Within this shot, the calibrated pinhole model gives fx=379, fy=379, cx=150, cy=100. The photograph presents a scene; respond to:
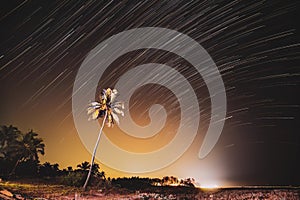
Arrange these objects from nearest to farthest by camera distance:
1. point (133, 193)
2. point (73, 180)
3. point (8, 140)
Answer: point (133, 193), point (73, 180), point (8, 140)

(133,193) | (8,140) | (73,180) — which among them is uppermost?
(8,140)

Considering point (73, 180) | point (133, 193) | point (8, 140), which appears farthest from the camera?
point (8, 140)

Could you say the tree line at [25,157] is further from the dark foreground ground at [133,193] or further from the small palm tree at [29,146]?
the dark foreground ground at [133,193]

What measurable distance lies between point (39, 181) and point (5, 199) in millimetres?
11071

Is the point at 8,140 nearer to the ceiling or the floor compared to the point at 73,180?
nearer to the ceiling

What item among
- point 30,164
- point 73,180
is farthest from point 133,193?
point 30,164

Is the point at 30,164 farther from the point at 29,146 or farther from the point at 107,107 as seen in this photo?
the point at 107,107

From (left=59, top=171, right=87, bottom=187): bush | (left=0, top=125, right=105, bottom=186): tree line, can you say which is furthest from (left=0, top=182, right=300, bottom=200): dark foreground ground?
(left=0, top=125, right=105, bottom=186): tree line

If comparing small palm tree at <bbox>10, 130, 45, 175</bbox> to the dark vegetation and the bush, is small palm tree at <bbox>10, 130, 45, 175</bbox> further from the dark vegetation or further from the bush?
the bush

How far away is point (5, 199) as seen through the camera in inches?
1043

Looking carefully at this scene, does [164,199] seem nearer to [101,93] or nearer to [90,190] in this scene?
[90,190]

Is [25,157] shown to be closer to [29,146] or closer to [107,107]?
[29,146]

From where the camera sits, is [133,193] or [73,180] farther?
[73,180]

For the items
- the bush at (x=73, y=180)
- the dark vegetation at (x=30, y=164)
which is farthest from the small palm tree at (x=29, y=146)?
the bush at (x=73, y=180)
